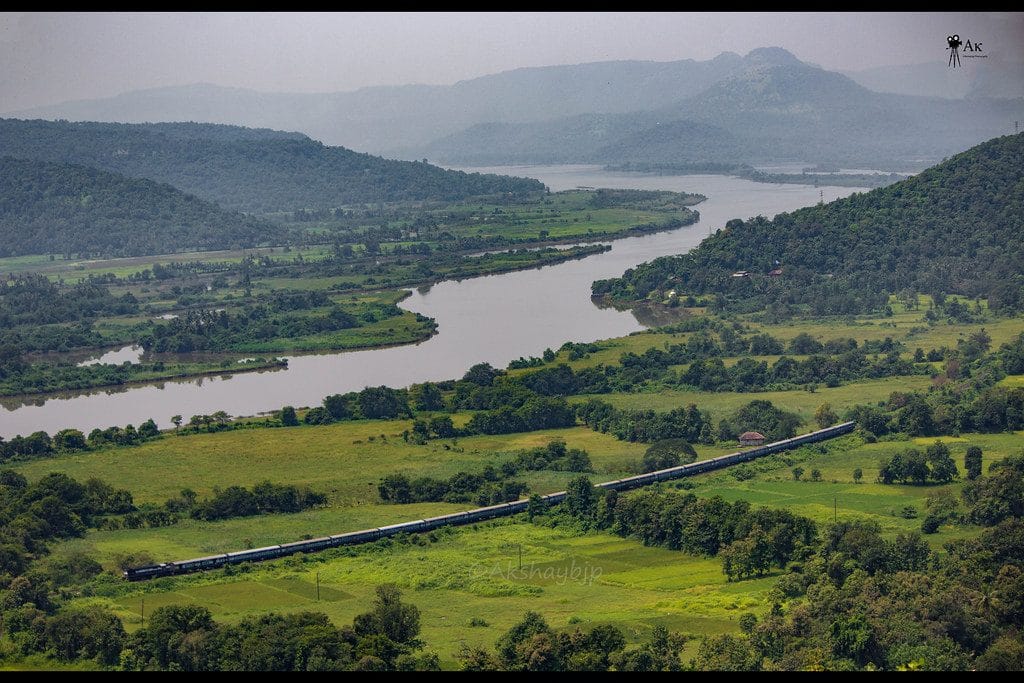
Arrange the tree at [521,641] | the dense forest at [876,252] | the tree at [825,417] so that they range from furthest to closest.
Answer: the dense forest at [876,252], the tree at [825,417], the tree at [521,641]

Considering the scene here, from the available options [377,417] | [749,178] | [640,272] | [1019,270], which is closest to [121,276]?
[640,272]

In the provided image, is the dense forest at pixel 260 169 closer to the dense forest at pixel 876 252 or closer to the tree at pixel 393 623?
the dense forest at pixel 876 252

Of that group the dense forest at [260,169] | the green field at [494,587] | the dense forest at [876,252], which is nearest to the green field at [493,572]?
the green field at [494,587]

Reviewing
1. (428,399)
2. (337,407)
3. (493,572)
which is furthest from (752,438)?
(337,407)

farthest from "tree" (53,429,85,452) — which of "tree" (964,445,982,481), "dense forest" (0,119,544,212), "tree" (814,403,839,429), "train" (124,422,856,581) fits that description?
"dense forest" (0,119,544,212)

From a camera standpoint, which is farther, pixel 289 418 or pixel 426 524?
pixel 289 418

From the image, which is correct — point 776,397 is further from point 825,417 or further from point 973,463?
point 973,463
